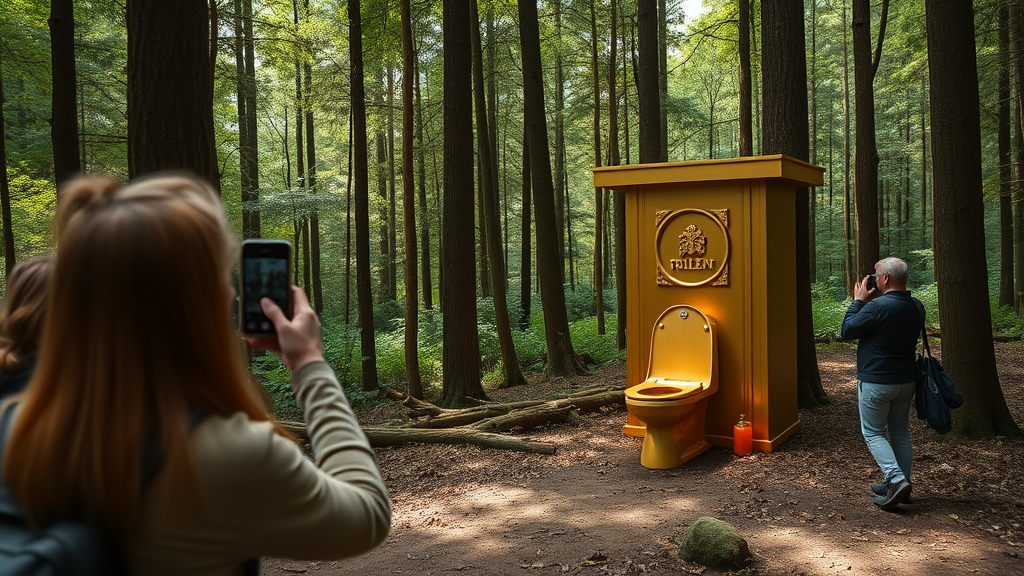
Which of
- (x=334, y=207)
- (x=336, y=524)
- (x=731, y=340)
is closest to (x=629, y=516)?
(x=731, y=340)

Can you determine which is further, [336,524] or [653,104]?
[653,104]

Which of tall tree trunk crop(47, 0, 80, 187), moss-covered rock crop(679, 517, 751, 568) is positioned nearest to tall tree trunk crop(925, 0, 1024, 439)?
moss-covered rock crop(679, 517, 751, 568)

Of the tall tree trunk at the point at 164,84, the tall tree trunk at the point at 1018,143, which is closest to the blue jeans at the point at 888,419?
the tall tree trunk at the point at 164,84

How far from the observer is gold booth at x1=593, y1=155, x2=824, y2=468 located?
6574 millimetres

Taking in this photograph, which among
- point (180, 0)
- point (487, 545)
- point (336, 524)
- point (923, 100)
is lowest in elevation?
point (487, 545)

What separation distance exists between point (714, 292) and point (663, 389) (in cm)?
112

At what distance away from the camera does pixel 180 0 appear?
3.43 metres

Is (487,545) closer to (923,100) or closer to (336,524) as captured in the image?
(336,524)

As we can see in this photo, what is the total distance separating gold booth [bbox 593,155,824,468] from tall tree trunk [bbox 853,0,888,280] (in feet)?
12.2

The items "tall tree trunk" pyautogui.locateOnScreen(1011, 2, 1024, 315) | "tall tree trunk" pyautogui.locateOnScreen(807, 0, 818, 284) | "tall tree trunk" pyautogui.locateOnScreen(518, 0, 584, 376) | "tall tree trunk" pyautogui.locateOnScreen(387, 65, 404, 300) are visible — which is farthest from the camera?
"tall tree trunk" pyautogui.locateOnScreen(807, 0, 818, 284)

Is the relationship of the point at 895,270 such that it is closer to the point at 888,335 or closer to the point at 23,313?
the point at 888,335

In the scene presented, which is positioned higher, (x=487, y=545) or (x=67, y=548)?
(x=67, y=548)

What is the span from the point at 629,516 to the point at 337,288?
27.8 m

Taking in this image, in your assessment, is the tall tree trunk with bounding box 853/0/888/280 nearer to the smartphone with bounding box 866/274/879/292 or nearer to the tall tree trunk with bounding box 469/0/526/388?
the smartphone with bounding box 866/274/879/292
